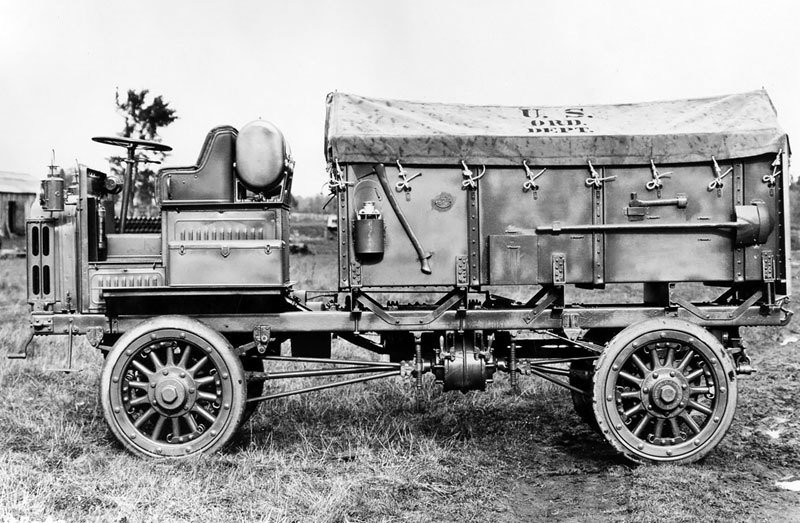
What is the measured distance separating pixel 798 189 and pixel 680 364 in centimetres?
4264

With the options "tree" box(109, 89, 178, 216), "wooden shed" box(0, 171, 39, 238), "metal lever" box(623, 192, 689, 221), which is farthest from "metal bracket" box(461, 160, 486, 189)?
"wooden shed" box(0, 171, 39, 238)

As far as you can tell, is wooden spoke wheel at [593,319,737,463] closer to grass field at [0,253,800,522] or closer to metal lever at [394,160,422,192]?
grass field at [0,253,800,522]

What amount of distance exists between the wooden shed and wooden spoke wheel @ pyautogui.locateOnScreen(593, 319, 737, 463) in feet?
107

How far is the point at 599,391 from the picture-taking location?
5949 millimetres

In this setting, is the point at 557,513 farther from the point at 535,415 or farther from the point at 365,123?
the point at 365,123

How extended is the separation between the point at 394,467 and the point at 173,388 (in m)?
1.78

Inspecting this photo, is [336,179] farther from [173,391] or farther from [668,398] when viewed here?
[668,398]

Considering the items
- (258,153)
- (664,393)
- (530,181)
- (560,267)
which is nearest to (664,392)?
(664,393)

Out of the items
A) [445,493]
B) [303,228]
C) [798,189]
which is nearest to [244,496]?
[445,493]

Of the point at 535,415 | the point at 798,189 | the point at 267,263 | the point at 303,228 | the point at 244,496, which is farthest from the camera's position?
the point at 798,189

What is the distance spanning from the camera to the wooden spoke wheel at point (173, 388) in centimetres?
591

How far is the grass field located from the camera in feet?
16.5

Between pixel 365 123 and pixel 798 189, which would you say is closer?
pixel 365 123

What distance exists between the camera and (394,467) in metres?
5.89
